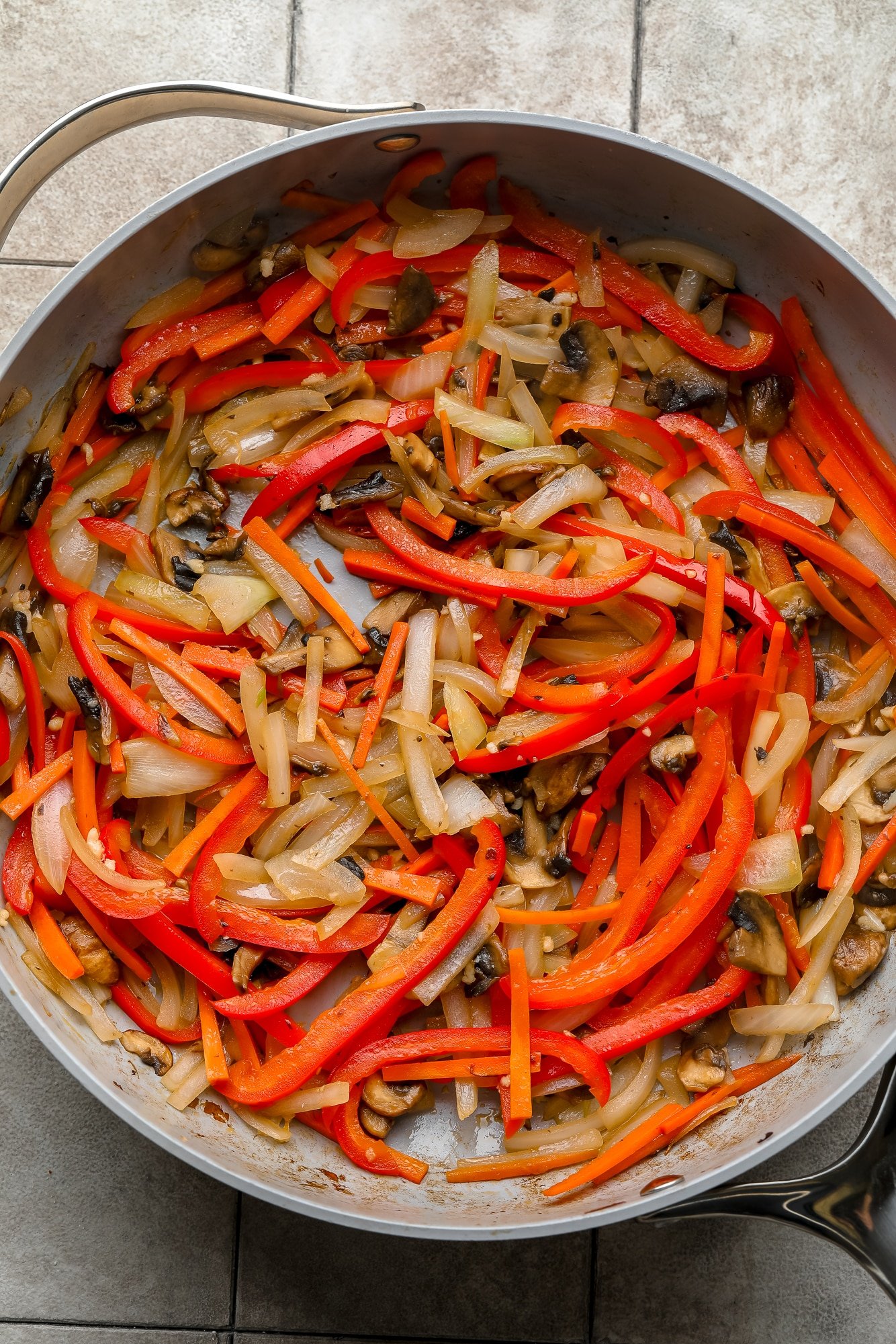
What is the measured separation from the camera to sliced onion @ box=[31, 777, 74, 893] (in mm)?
1507

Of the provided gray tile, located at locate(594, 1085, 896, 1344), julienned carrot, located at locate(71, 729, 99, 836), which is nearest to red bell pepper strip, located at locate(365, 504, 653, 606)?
julienned carrot, located at locate(71, 729, 99, 836)

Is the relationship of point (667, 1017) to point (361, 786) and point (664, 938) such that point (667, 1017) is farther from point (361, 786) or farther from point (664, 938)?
point (361, 786)

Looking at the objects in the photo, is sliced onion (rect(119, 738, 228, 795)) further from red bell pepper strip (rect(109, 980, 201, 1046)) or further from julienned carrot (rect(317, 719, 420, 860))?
red bell pepper strip (rect(109, 980, 201, 1046))

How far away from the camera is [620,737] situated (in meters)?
1.69

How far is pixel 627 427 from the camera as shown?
1.63 m

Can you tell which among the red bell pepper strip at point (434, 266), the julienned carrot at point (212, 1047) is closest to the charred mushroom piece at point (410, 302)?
the red bell pepper strip at point (434, 266)

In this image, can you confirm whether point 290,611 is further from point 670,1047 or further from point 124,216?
point 670,1047

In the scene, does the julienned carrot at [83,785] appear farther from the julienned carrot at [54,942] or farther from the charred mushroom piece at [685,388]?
the charred mushroom piece at [685,388]

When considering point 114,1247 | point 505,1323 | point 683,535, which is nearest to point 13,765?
point 114,1247

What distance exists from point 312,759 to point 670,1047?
81 centimetres

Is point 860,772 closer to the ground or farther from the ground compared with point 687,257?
closer to the ground

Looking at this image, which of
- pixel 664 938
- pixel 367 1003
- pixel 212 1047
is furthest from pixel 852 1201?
pixel 212 1047

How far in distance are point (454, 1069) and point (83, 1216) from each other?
775 mm

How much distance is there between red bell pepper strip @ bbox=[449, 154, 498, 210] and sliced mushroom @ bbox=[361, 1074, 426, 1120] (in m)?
1.49
